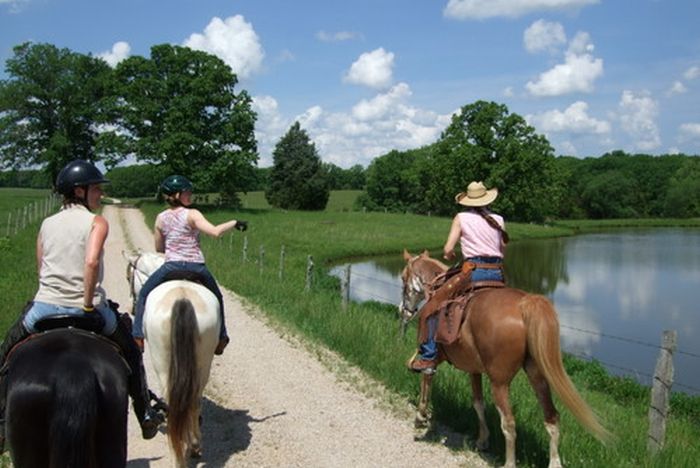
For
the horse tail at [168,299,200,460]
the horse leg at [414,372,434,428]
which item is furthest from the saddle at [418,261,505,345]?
the horse tail at [168,299,200,460]

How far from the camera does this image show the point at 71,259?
477 centimetres

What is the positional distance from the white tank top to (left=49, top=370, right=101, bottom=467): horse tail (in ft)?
2.69

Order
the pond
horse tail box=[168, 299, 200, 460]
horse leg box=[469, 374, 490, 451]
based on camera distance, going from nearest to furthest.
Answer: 1. horse tail box=[168, 299, 200, 460]
2. horse leg box=[469, 374, 490, 451]
3. the pond

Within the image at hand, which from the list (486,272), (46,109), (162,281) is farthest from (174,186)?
(46,109)

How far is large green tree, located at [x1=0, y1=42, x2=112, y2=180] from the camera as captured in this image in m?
52.5

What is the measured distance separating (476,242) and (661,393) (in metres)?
2.49

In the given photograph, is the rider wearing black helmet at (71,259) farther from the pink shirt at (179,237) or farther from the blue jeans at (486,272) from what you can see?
the blue jeans at (486,272)

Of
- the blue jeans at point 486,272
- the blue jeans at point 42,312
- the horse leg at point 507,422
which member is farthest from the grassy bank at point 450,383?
the blue jeans at point 42,312

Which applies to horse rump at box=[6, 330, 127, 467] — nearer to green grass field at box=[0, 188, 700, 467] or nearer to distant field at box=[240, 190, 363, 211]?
green grass field at box=[0, 188, 700, 467]

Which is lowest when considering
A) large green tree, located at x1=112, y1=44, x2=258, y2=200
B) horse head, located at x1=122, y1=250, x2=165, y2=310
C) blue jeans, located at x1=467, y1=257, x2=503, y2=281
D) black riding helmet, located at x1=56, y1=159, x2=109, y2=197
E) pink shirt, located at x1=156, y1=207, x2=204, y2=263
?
horse head, located at x1=122, y1=250, x2=165, y2=310

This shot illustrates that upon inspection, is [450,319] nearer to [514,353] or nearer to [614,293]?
[514,353]

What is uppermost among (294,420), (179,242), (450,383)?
(179,242)

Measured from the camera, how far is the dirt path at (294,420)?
21.4ft

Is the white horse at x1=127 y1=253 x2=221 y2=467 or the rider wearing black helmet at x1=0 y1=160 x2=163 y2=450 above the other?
the rider wearing black helmet at x1=0 y1=160 x2=163 y2=450
